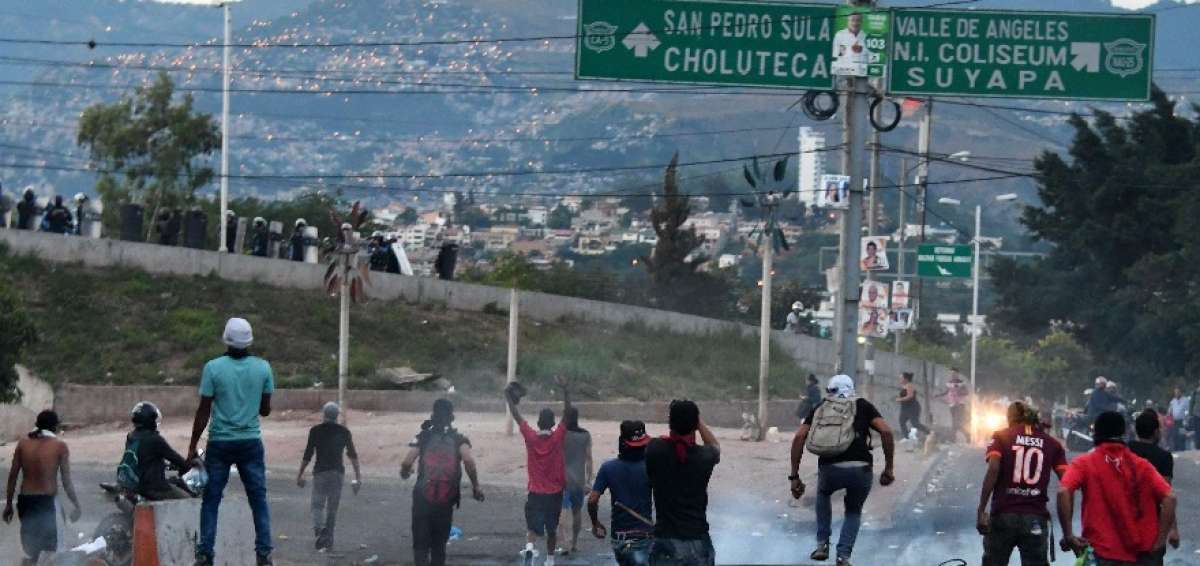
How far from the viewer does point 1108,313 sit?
58.7m

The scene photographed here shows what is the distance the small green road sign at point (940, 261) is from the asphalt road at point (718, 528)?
1816 cm

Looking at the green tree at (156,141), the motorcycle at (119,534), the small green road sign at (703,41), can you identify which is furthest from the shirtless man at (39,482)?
the green tree at (156,141)

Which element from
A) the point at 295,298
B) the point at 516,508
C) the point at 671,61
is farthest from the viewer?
the point at 295,298

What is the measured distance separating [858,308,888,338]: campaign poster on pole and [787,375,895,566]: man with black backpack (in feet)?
56.5

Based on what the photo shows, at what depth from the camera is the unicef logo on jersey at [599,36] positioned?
20.4 meters

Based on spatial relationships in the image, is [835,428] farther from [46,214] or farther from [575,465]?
[46,214]

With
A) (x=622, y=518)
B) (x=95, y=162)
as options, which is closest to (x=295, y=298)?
(x=622, y=518)

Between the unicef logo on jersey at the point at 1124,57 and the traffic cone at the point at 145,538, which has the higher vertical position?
the unicef logo on jersey at the point at 1124,57

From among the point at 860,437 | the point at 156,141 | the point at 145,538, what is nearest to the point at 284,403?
the point at 860,437

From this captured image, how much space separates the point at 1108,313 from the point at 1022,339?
78.9m

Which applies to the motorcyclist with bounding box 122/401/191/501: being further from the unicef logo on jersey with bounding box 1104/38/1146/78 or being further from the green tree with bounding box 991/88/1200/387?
the green tree with bounding box 991/88/1200/387

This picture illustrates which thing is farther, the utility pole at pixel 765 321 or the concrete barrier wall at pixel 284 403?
the concrete barrier wall at pixel 284 403

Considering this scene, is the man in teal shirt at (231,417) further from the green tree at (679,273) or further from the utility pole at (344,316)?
the green tree at (679,273)

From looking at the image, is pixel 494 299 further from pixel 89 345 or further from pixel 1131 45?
pixel 1131 45
